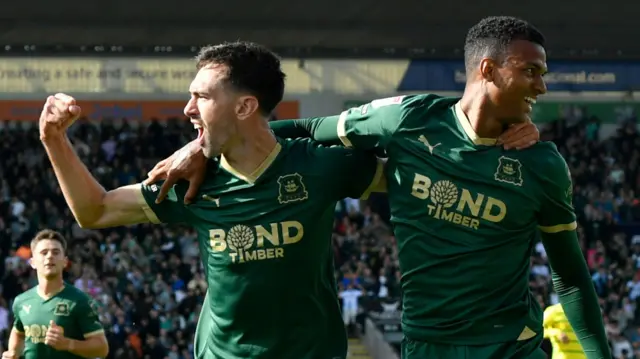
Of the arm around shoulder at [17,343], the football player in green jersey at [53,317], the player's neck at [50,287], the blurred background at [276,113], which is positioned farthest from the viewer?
the blurred background at [276,113]

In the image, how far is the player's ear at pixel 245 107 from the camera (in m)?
4.85

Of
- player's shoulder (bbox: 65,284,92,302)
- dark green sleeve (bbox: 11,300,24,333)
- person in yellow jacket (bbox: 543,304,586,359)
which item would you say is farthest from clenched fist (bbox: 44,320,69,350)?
person in yellow jacket (bbox: 543,304,586,359)

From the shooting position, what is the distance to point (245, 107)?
487 cm

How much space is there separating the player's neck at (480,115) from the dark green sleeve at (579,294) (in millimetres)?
464

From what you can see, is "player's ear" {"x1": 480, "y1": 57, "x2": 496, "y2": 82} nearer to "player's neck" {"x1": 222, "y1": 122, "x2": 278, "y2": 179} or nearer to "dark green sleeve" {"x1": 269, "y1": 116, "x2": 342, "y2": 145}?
"dark green sleeve" {"x1": 269, "y1": 116, "x2": 342, "y2": 145}

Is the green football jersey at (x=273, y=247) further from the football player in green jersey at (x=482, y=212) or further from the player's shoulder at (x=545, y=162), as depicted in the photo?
the player's shoulder at (x=545, y=162)

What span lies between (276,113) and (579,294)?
21359mm

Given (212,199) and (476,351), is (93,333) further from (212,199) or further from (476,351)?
(476,351)

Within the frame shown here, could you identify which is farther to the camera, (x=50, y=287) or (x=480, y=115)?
(x=50, y=287)

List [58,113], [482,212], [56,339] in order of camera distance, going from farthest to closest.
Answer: [56,339], [482,212], [58,113]

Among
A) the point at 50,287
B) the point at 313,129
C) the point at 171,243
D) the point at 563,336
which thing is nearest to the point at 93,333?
the point at 50,287

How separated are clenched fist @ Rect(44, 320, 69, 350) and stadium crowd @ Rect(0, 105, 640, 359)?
394 inches

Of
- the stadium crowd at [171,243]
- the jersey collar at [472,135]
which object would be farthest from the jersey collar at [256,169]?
the stadium crowd at [171,243]

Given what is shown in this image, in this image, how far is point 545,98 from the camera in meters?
27.7
